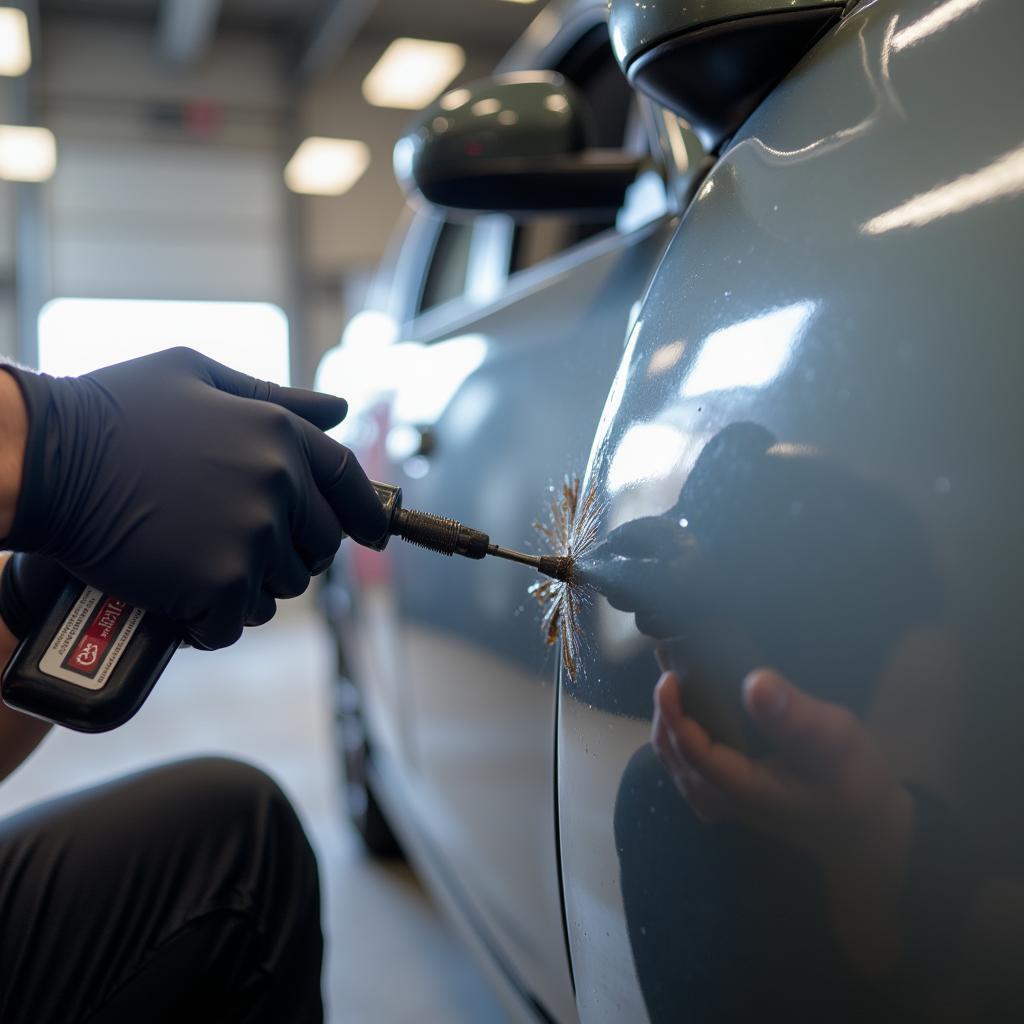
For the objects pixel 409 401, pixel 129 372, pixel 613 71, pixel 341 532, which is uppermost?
pixel 613 71

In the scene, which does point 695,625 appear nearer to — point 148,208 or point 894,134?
point 894,134

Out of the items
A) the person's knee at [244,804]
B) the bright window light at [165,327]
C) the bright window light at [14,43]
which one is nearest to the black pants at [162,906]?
the person's knee at [244,804]

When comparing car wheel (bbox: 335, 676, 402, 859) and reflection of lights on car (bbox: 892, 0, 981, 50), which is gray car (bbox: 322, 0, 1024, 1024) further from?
car wheel (bbox: 335, 676, 402, 859)

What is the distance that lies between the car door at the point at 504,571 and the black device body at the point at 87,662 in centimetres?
30

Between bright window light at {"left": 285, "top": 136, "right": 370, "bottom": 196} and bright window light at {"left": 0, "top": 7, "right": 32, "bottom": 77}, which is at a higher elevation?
bright window light at {"left": 0, "top": 7, "right": 32, "bottom": 77}

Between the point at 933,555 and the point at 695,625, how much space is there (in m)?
0.13

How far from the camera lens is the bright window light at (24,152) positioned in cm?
691

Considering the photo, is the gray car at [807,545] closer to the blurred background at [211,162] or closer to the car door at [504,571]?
the car door at [504,571]

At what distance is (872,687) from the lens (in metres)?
→ 0.44

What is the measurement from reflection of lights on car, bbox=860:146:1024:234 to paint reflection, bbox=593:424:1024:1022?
118 millimetres

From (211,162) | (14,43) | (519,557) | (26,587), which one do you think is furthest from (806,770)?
(211,162)

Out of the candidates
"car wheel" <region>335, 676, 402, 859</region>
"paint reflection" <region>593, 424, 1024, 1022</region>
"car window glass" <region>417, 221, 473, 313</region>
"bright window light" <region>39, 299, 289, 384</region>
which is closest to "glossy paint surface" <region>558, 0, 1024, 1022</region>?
"paint reflection" <region>593, 424, 1024, 1022</region>

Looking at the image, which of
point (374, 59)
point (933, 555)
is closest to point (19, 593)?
→ point (933, 555)

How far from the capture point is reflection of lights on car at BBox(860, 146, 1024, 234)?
0.44 metres
